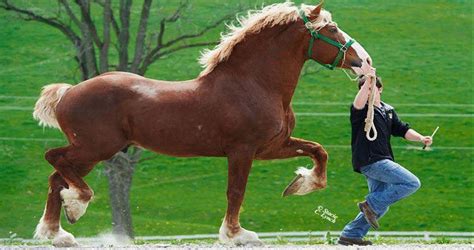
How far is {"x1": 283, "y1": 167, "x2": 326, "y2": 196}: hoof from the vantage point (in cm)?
985

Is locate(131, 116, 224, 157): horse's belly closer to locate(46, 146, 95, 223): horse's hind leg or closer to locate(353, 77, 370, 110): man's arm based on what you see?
locate(46, 146, 95, 223): horse's hind leg

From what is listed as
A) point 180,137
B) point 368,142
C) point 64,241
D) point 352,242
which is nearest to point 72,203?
point 64,241

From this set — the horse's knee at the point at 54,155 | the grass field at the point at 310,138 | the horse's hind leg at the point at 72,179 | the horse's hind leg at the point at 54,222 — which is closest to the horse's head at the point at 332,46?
the horse's hind leg at the point at 72,179

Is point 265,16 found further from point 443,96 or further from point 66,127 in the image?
point 443,96

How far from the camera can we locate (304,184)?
9859 mm

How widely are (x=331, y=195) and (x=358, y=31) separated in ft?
39.4

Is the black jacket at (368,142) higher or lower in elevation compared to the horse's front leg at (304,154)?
higher

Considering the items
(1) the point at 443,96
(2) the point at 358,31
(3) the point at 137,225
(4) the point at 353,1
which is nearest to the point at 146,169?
(3) the point at 137,225

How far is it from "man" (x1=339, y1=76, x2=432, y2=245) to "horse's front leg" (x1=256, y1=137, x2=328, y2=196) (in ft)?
1.07

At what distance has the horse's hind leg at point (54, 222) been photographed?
364 inches

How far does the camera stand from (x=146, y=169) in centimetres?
2742

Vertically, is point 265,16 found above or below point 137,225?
above

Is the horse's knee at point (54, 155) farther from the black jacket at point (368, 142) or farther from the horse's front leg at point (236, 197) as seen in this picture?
the black jacket at point (368, 142)

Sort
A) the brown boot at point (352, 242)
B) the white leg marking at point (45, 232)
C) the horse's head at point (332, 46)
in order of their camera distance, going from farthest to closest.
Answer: the brown boot at point (352, 242)
the horse's head at point (332, 46)
the white leg marking at point (45, 232)
